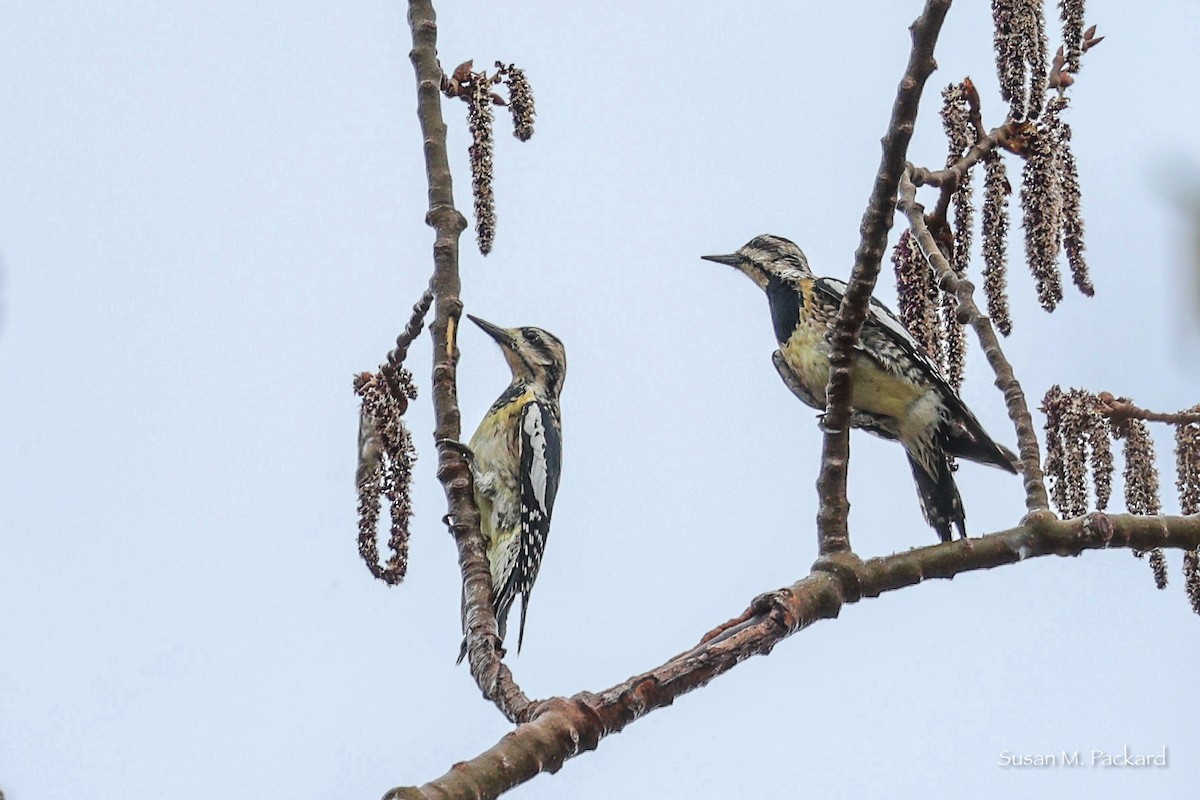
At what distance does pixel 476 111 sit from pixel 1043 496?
4.21 feet

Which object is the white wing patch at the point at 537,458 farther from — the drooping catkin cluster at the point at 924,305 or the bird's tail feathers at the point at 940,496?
the drooping catkin cluster at the point at 924,305

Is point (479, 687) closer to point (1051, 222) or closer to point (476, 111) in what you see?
point (476, 111)

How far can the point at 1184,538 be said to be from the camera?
89.2 inches

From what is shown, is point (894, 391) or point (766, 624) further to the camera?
point (894, 391)

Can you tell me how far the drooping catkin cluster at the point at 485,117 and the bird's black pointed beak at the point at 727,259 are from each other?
7.16 ft

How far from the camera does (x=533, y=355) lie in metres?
5.03

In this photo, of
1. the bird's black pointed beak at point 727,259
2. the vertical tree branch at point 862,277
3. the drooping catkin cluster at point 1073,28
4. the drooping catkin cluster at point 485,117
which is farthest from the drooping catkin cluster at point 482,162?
the bird's black pointed beak at point 727,259

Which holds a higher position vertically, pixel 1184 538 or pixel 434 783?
pixel 1184 538

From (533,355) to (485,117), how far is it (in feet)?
7.75

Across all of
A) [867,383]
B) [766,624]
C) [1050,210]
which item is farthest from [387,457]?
[867,383]

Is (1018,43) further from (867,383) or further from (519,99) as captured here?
(867,383)

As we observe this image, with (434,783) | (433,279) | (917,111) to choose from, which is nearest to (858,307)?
(917,111)

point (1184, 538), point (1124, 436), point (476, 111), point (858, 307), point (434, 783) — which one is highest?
point (476, 111)

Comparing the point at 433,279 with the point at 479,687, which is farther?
the point at 433,279
